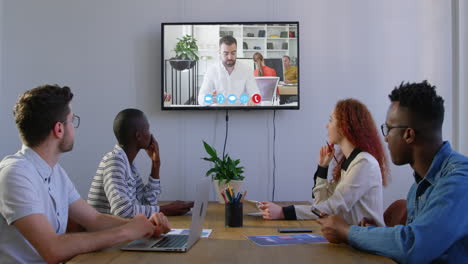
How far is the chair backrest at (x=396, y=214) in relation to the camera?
2.40m

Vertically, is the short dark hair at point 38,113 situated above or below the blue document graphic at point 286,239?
above

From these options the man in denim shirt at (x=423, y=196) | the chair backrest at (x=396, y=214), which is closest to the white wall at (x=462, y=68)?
the chair backrest at (x=396, y=214)

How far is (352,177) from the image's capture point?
2299 mm

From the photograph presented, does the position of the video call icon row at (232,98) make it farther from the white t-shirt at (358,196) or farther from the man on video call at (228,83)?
the white t-shirt at (358,196)

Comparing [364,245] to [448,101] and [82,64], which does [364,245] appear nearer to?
[448,101]

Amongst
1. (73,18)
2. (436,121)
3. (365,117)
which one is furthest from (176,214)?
(73,18)

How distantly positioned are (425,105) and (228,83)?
2.21m

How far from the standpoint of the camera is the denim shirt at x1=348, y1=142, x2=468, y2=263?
1.41 metres

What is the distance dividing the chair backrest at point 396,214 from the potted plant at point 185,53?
75.5 inches

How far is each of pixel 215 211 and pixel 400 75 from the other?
206cm

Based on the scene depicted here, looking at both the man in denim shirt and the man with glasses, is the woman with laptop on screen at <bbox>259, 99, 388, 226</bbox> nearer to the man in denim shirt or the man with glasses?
the man in denim shirt

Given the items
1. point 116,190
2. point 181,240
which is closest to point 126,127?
point 116,190

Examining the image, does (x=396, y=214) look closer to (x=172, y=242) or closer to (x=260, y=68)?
(x=172, y=242)

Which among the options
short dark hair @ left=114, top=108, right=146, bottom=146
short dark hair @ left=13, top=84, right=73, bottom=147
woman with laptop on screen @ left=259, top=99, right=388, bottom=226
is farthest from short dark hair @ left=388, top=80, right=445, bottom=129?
short dark hair @ left=114, top=108, right=146, bottom=146
